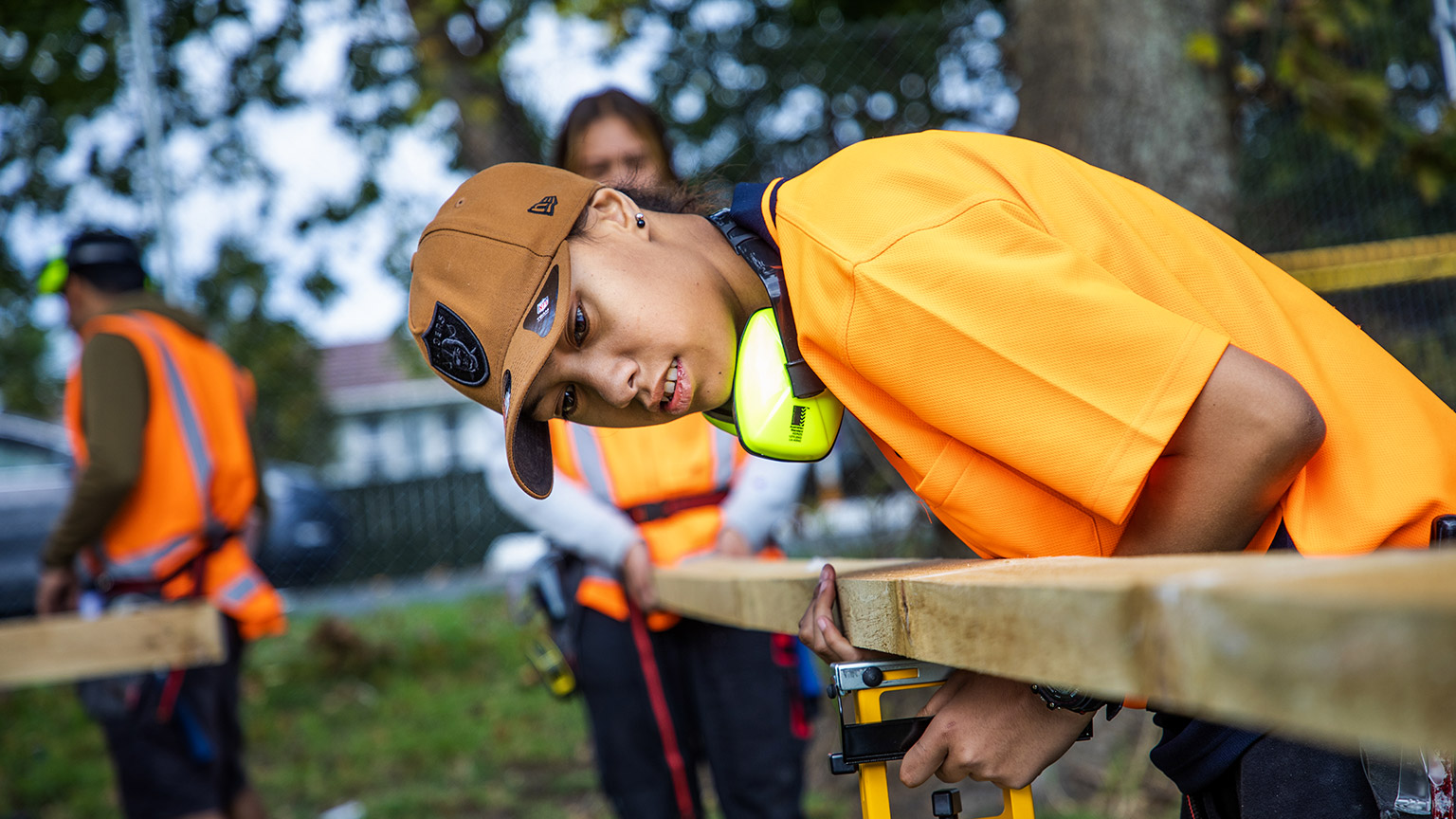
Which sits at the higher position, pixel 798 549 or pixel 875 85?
pixel 875 85

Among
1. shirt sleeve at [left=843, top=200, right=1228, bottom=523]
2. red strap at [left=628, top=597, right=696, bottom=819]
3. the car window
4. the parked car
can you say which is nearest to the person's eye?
shirt sleeve at [left=843, top=200, right=1228, bottom=523]

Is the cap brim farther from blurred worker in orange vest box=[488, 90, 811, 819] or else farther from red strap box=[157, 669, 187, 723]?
red strap box=[157, 669, 187, 723]

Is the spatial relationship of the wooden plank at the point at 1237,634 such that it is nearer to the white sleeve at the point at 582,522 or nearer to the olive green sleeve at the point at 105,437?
the white sleeve at the point at 582,522

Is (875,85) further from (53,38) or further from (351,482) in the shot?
(351,482)

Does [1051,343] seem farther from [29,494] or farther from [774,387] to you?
[29,494]

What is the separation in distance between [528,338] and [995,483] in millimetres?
668

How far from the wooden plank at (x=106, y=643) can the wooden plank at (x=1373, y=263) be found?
435 cm

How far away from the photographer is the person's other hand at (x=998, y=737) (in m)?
1.28

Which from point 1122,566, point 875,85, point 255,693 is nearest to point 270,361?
point 255,693

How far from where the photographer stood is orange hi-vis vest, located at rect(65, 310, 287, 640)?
10.5 feet

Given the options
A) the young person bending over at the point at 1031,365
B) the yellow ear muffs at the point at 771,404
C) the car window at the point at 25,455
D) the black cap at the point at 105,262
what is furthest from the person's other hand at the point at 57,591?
the car window at the point at 25,455

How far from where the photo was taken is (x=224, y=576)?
10.8 feet

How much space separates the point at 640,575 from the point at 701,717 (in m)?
0.40

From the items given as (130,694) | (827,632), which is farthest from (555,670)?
(827,632)
